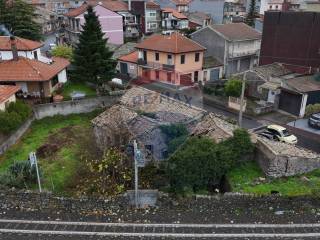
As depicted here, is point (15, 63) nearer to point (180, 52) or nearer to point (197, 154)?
point (180, 52)

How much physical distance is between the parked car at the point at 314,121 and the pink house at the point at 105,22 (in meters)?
30.3

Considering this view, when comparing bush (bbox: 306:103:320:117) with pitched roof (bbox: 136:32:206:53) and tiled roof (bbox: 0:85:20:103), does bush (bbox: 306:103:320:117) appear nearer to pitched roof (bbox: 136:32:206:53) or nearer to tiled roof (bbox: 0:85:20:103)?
pitched roof (bbox: 136:32:206:53)

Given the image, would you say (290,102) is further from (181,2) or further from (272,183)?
(181,2)

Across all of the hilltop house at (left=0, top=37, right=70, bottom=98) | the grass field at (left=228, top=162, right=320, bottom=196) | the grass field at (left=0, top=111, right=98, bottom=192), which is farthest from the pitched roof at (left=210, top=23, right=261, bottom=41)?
the grass field at (left=228, top=162, right=320, bottom=196)

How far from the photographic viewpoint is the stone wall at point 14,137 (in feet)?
63.0

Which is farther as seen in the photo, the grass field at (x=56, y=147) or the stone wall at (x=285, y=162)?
the grass field at (x=56, y=147)

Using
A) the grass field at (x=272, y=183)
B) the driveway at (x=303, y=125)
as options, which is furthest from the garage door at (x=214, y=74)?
the grass field at (x=272, y=183)

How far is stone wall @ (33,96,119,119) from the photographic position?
23625 millimetres

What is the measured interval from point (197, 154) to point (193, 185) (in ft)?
5.03

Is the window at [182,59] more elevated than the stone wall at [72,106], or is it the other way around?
the window at [182,59]

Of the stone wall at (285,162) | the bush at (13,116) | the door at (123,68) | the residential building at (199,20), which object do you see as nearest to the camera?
the stone wall at (285,162)

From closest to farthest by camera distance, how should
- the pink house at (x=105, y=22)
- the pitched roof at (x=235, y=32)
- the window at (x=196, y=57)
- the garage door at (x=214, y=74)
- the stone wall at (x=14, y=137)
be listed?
1. the stone wall at (x=14, y=137)
2. the window at (x=196, y=57)
3. the garage door at (x=214, y=74)
4. the pitched roof at (x=235, y=32)
5. the pink house at (x=105, y=22)

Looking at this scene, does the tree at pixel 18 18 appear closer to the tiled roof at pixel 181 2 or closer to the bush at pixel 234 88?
the bush at pixel 234 88

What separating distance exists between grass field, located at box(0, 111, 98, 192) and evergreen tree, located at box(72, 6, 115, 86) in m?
4.40
